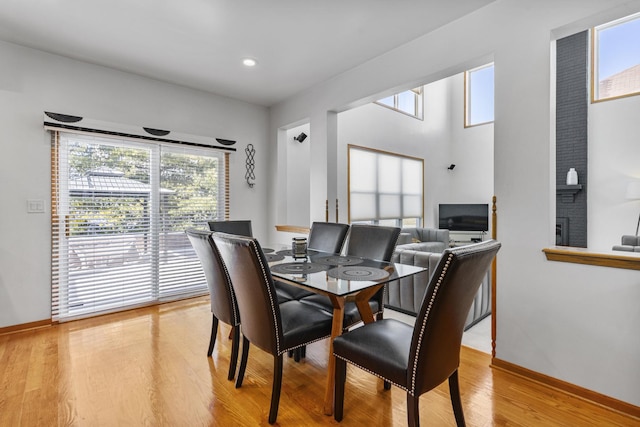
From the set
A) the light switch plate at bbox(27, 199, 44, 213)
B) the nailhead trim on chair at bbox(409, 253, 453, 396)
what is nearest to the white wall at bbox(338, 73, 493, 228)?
the nailhead trim on chair at bbox(409, 253, 453, 396)

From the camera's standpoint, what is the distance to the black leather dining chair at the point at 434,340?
121cm

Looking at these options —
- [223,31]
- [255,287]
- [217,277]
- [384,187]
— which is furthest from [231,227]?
[384,187]

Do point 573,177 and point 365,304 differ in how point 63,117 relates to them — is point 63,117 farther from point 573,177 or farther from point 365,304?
point 573,177

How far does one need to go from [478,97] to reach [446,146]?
4.02 feet

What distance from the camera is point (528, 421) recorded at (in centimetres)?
164

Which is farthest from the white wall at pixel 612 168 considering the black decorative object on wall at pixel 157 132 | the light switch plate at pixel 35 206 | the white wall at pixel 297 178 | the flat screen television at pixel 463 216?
the light switch plate at pixel 35 206

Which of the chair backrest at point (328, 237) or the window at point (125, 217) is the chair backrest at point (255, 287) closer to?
the chair backrest at point (328, 237)

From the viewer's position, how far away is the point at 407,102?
5973 mm

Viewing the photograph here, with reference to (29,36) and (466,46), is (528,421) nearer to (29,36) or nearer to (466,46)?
(466,46)

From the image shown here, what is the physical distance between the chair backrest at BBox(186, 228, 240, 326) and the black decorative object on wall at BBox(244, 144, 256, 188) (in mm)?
2218

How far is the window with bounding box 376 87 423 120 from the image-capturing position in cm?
556

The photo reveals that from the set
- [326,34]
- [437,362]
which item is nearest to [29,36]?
[326,34]

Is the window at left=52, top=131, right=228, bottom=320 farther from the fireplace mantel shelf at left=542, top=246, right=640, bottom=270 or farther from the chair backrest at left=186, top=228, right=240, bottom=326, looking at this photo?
the fireplace mantel shelf at left=542, top=246, right=640, bottom=270

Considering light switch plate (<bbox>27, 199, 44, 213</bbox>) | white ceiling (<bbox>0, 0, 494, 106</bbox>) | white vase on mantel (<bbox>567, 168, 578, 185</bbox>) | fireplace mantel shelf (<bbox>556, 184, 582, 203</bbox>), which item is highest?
white ceiling (<bbox>0, 0, 494, 106</bbox>)
